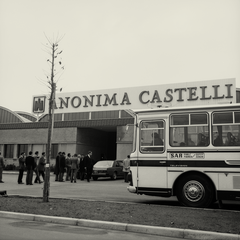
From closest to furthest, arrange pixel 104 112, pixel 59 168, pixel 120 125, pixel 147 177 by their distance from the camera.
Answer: pixel 147 177
pixel 59 168
pixel 120 125
pixel 104 112

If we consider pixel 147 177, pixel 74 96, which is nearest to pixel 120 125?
pixel 74 96

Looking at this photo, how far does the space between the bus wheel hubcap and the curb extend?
341 cm

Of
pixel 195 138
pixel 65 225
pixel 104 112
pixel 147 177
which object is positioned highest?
pixel 104 112

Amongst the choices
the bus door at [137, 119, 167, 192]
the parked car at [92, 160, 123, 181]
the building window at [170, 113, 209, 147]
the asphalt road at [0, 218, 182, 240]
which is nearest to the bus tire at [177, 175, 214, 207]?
the bus door at [137, 119, 167, 192]

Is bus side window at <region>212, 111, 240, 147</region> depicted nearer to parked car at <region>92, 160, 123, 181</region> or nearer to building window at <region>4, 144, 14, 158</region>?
parked car at <region>92, 160, 123, 181</region>

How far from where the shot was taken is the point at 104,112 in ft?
120

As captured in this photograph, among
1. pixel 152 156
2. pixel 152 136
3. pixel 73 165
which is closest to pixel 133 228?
pixel 152 156

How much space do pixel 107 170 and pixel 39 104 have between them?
19939mm

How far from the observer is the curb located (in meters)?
6.37

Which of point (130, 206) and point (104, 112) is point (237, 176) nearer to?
point (130, 206)

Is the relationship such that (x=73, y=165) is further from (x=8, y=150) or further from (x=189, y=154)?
(x=8, y=150)

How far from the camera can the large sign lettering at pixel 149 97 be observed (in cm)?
3112

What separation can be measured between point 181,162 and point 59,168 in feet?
39.1

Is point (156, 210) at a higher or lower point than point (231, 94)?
lower
